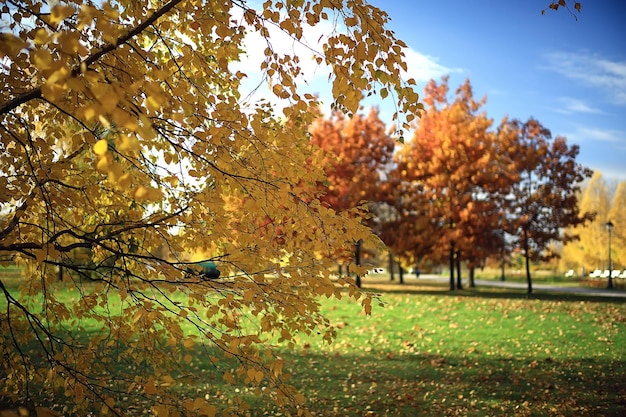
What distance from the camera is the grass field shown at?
628 cm

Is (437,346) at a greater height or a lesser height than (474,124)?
lesser

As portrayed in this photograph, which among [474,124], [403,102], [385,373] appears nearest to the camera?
[403,102]

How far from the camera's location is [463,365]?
8375 mm

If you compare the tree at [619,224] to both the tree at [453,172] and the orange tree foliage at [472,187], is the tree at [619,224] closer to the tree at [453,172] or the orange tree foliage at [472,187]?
the orange tree foliage at [472,187]

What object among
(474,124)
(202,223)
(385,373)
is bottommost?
(385,373)

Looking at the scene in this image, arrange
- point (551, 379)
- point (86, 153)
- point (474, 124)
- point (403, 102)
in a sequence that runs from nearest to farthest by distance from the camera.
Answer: point (403, 102), point (86, 153), point (551, 379), point (474, 124)

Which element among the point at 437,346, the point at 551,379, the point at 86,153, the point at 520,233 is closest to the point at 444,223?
the point at 520,233

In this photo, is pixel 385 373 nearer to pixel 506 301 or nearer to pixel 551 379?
pixel 551 379

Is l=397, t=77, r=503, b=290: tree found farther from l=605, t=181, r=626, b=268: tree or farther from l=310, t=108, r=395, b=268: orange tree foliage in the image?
l=605, t=181, r=626, b=268: tree

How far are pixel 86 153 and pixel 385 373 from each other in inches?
234

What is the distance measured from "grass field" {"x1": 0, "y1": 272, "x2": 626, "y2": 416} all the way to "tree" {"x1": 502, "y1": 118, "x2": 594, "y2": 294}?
6418mm

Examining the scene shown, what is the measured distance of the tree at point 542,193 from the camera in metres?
19.7

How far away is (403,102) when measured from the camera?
9.82ft

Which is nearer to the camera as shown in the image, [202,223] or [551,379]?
[202,223]
